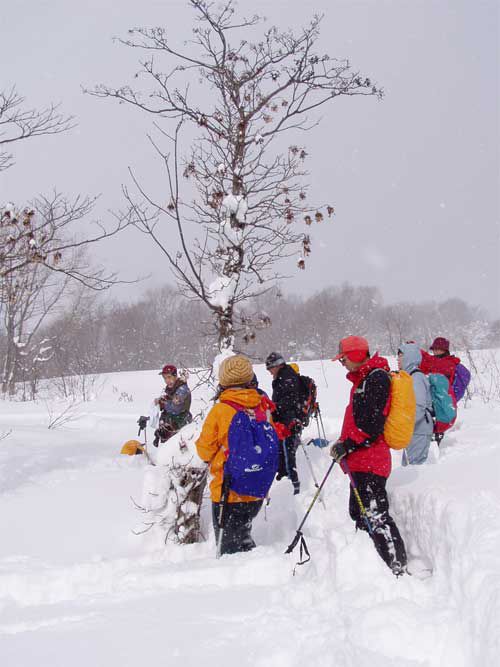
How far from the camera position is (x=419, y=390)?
5.88 m

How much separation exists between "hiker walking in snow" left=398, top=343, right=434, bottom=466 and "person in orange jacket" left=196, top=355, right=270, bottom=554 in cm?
261

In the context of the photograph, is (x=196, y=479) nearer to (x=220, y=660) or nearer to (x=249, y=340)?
(x=249, y=340)

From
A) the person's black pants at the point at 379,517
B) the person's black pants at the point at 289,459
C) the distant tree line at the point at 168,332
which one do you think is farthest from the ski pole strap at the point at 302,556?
the distant tree line at the point at 168,332

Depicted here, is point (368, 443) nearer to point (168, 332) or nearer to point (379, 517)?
point (379, 517)

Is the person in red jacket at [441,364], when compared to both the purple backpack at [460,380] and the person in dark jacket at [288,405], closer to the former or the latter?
the purple backpack at [460,380]

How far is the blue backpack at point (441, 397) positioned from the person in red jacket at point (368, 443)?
301cm

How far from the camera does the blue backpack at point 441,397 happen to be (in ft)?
20.5

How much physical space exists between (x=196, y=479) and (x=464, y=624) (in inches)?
112

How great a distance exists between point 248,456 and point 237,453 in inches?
3.6

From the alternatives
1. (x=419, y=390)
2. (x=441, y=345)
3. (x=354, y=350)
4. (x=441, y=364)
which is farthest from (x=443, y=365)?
(x=354, y=350)

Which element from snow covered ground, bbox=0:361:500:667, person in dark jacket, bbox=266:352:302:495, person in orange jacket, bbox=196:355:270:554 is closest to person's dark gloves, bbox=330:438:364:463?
snow covered ground, bbox=0:361:500:667

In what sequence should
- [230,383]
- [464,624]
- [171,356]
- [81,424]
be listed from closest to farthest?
1. [464,624]
2. [230,383]
3. [81,424]
4. [171,356]

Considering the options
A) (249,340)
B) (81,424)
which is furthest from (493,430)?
(81,424)

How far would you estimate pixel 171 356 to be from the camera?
4731 centimetres
